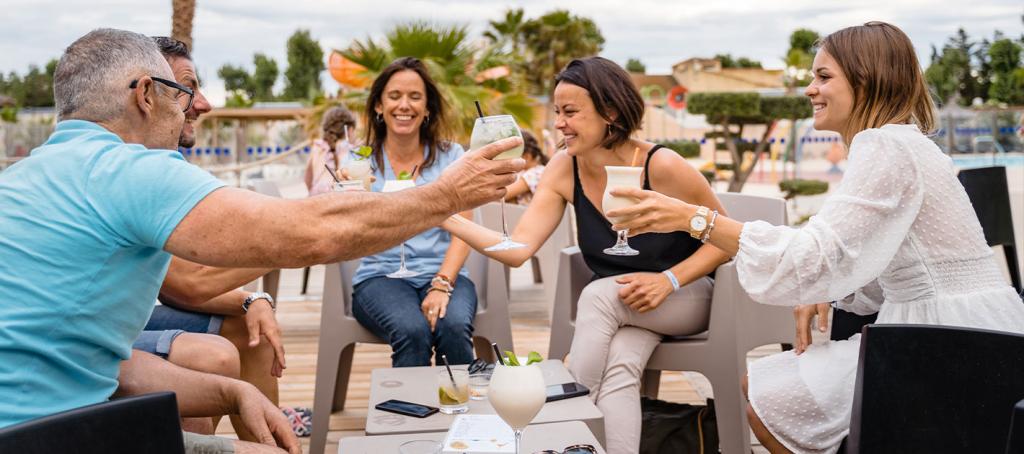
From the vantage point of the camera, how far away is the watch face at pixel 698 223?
219 cm

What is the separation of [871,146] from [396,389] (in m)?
1.36

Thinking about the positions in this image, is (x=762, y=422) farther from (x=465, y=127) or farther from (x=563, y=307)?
(x=465, y=127)

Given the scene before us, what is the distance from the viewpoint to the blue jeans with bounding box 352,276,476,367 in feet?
10.4

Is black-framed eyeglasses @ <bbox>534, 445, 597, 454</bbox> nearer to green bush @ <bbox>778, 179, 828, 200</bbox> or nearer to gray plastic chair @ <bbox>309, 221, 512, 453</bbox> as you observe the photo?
gray plastic chair @ <bbox>309, 221, 512, 453</bbox>

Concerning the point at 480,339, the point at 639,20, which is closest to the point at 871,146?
the point at 480,339

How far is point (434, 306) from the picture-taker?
Result: 325 centimetres

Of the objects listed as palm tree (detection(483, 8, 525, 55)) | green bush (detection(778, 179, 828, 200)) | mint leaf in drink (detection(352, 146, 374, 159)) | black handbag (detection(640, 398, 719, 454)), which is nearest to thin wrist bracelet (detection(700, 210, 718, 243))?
black handbag (detection(640, 398, 719, 454))

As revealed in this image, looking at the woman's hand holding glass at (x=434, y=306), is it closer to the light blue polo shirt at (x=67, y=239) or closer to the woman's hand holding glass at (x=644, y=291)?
the woman's hand holding glass at (x=644, y=291)

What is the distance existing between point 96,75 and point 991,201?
11.2 ft

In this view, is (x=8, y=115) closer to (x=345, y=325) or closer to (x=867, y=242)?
(x=345, y=325)

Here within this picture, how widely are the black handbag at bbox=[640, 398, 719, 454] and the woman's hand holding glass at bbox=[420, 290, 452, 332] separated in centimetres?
81

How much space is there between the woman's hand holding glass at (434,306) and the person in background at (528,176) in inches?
110

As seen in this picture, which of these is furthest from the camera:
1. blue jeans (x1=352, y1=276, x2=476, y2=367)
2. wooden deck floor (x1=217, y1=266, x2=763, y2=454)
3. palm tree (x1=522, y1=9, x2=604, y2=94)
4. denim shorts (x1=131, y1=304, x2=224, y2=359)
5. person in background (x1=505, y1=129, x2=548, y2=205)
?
palm tree (x1=522, y1=9, x2=604, y2=94)

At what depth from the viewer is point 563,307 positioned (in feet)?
10.9
